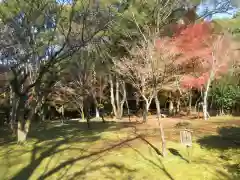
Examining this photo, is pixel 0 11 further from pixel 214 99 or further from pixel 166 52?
pixel 214 99

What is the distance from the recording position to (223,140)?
35.7 ft

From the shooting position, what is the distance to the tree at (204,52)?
1977 cm

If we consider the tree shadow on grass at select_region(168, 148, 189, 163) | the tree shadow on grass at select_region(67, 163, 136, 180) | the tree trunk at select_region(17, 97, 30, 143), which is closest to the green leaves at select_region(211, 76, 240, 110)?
the tree shadow on grass at select_region(168, 148, 189, 163)

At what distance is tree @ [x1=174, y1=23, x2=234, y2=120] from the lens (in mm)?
19766

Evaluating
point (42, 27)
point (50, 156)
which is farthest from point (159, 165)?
point (42, 27)

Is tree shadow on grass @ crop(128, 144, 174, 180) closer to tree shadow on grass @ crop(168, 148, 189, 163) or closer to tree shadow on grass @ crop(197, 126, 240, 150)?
tree shadow on grass @ crop(168, 148, 189, 163)

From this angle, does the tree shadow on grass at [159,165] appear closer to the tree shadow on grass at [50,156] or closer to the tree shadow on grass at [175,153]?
the tree shadow on grass at [175,153]

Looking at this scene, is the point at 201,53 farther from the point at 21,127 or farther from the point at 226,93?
the point at 21,127

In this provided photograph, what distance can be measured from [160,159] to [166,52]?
9.43 metres

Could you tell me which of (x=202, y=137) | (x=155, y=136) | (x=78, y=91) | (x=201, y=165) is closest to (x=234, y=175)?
(x=201, y=165)

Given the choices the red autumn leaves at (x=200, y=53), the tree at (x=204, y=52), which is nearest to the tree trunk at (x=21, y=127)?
the red autumn leaves at (x=200, y=53)

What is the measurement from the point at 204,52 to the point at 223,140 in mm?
10118

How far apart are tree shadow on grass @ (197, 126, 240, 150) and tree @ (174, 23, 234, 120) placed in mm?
7313

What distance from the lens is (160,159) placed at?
29.3 ft
